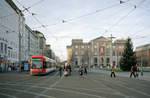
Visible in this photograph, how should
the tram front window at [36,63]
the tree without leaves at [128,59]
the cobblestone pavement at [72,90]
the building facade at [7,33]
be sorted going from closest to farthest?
the cobblestone pavement at [72,90] < the tram front window at [36,63] < the tree without leaves at [128,59] < the building facade at [7,33]

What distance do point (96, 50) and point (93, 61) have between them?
807 cm

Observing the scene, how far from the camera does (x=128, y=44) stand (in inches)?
2031

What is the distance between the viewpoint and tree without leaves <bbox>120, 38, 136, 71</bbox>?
Result: 49625 mm

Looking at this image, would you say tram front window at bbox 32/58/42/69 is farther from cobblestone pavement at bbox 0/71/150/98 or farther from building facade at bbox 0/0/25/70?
building facade at bbox 0/0/25/70

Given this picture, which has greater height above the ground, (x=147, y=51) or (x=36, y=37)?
(x=36, y=37)

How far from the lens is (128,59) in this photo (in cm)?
5006

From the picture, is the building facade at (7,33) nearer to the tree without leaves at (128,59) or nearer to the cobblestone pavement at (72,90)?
the tree without leaves at (128,59)

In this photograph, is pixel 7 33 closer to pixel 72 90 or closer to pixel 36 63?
pixel 36 63

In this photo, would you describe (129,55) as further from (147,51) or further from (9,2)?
(147,51)

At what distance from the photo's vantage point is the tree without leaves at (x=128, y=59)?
49625 millimetres

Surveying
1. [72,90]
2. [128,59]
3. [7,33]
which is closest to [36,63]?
[72,90]

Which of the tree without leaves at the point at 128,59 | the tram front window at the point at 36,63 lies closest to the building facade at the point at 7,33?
the tram front window at the point at 36,63

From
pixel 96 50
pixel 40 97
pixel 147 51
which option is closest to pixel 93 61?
pixel 96 50

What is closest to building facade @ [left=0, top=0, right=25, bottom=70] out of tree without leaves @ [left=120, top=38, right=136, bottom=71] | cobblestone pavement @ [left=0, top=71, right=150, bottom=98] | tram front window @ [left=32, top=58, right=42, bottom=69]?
tram front window @ [left=32, top=58, right=42, bottom=69]
